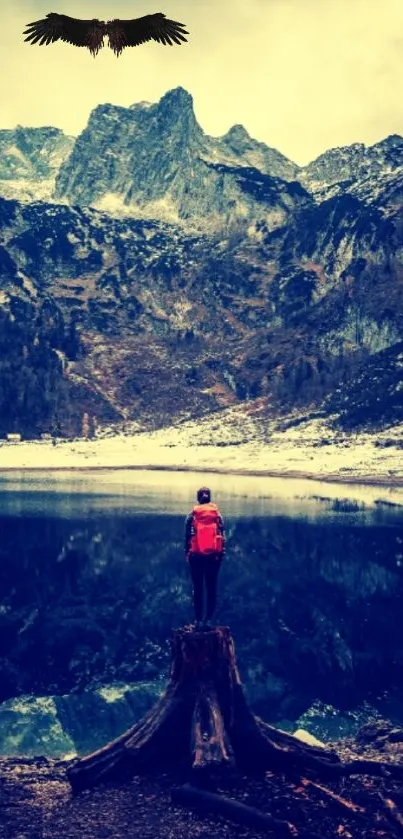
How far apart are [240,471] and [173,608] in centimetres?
9535

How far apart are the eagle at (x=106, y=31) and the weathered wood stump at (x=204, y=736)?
13.0 m

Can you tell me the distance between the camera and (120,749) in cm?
2095

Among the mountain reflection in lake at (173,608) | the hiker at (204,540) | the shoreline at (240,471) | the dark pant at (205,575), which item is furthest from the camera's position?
the shoreline at (240,471)

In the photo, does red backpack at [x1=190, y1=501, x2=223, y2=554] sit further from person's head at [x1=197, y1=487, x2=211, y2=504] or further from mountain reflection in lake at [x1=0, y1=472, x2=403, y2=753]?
mountain reflection in lake at [x1=0, y1=472, x2=403, y2=753]

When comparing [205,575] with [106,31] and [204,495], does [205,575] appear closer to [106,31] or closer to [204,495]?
[204,495]

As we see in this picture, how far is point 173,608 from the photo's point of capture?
134 ft

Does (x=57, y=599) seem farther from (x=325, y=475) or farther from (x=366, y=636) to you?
(x=325, y=475)

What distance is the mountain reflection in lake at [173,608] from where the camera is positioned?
98.2 ft

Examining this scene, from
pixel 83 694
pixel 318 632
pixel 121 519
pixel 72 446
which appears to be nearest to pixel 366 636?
pixel 318 632

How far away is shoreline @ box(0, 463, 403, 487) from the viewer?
121m

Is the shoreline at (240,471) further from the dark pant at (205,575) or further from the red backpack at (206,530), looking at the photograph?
the red backpack at (206,530)

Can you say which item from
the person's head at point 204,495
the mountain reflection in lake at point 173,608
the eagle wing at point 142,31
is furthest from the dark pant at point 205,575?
the eagle wing at point 142,31

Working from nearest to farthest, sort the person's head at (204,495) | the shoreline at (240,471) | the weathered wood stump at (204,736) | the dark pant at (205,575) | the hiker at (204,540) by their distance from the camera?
the weathered wood stump at (204,736)
the person's head at (204,495)
the hiker at (204,540)
the dark pant at (205,575)
the shoreline at (240,471)

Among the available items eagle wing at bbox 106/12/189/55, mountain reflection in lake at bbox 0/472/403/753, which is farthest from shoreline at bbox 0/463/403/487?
eagle wing at bbox 106/12/189/55
